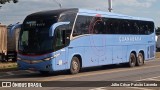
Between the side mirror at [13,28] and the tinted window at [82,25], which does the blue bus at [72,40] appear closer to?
the tinted window at [82,25]

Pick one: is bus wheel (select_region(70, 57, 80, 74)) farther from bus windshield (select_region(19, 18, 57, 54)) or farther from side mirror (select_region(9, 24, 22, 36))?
side mirror (select_region(9, 24, 22, 36))

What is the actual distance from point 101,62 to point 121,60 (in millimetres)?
2685

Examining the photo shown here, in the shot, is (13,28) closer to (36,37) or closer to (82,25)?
(82,25)

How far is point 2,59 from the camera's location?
3497cm

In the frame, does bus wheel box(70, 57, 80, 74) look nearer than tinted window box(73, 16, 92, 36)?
Yes

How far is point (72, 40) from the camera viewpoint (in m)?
21.5

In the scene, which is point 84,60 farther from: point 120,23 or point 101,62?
point 120,23

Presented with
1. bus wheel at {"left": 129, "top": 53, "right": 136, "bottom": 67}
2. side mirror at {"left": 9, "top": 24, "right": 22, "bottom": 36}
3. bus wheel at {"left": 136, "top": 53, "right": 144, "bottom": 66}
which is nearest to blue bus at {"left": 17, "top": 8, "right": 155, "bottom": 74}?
bus wheel at {"left": 129, "top": 53, "right": 136, "bottom": 67}

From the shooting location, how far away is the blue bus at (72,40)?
20375 mm

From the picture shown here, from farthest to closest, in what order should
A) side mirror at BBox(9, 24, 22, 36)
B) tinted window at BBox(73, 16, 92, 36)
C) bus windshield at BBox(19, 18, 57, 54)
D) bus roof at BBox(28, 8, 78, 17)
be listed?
side mirror at BBox(9, 24, 22, 36) → tinted window at BBox(73, 16, 92, 36) → bus roof at BBox(28, 8, 78, 17) → bus windshield at BBox(19, 18, 57, 54)

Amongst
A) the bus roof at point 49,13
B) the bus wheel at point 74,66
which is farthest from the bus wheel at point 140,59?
the bus roof at point 49,13

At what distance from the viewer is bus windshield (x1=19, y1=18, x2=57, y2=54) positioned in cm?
2036

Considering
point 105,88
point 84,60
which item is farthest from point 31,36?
point 105,88

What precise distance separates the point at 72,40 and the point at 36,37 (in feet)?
6.21
